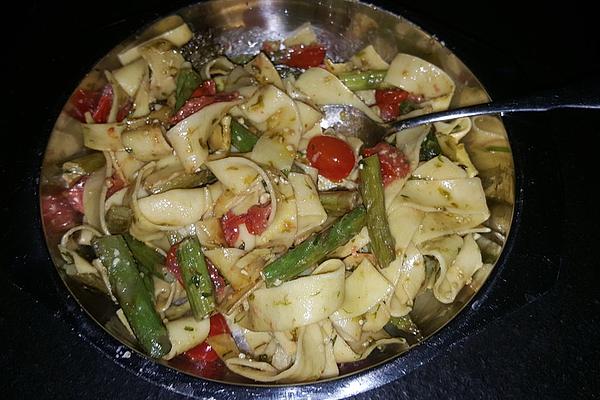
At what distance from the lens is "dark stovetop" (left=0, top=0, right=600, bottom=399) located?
9.16ft

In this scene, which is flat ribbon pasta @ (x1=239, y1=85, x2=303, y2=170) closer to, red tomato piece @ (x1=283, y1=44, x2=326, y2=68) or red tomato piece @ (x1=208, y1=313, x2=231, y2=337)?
red tomato piece @ (x1=283, y1=44, x2=326, y2=68)

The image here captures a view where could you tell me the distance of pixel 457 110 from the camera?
3.25 meters

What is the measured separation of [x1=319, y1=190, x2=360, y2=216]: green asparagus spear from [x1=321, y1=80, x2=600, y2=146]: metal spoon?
0.45 meters

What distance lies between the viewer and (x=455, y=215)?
3389mm

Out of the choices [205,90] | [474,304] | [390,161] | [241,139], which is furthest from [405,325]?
[205,90]

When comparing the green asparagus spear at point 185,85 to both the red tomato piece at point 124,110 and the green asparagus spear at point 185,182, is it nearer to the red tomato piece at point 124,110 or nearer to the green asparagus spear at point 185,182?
the red tomato piece at point 124,110

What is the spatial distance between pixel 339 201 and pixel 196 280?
0.90 meters

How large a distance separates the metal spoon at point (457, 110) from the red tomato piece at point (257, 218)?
0.80 metres

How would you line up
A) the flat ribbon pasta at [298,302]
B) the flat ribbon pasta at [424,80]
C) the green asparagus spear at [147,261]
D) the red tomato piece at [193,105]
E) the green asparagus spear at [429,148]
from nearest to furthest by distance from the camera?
the flat ribbon pasta at [298,302] → the green asparagus spear at [147,261] → the red tomato piece at [193,105] → the green asparagus spear at [429,148] → the flat ribbon pasta at [424,80]

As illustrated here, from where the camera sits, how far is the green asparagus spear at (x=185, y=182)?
129 inches

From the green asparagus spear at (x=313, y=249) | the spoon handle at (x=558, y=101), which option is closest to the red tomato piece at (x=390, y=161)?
the green asparagus spear at (x=313, y=249)

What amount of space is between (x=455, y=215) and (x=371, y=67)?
46.4 inches

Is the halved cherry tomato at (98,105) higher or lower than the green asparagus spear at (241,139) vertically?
higher

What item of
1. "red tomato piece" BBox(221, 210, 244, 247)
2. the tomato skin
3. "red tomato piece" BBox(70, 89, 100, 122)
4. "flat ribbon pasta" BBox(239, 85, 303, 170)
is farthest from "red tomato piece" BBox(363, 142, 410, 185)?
"red tomato piece" BBox(70, 89, 100, 122)
